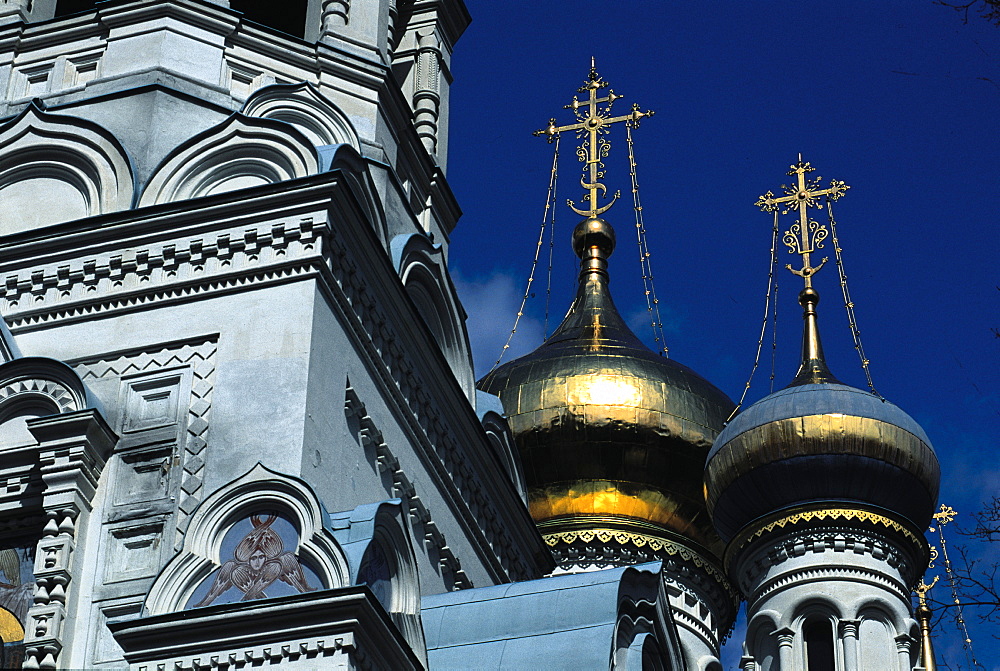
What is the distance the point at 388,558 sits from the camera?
966cm

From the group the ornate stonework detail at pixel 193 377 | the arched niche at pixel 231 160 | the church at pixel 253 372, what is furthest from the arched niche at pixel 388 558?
the arched niche at pixel 231 160

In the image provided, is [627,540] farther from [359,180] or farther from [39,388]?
[39,388]

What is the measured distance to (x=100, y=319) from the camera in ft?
35.1

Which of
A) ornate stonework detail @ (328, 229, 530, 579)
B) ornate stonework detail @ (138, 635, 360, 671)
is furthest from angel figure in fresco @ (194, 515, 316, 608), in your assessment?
ornate stonework detail @ (328, 229, 530, 579)

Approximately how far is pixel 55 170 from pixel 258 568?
3.13 meters

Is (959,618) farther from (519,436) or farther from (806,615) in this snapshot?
(519,436)

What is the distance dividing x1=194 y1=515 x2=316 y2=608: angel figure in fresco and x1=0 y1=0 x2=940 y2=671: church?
0.01m

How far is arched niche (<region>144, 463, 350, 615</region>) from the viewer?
9211mm

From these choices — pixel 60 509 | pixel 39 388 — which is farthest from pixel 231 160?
pixel 60 509

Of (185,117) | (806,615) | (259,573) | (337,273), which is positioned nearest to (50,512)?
(259,573)

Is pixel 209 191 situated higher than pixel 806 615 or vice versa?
pixel 806 615

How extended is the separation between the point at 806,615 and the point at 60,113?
988 centimetres

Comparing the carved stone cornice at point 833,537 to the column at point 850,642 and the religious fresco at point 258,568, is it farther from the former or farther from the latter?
the religious fresco at point 258,568

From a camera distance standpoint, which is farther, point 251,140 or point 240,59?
point 240,59
